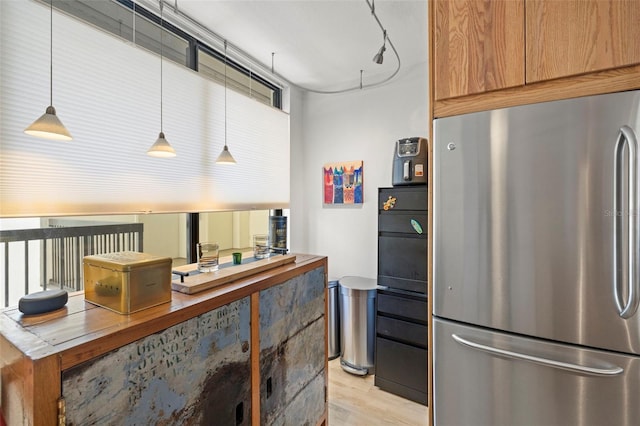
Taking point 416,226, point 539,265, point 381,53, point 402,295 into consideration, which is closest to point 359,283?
point 402,295

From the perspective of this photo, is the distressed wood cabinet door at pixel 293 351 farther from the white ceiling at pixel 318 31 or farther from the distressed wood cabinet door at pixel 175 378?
the white ceiling at pixel 318 31

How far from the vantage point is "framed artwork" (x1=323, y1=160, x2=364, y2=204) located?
3221 millimetres

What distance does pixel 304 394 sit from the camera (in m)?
1.69

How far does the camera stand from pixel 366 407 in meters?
2.25

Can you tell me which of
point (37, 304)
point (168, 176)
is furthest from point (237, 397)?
point (168, 176)

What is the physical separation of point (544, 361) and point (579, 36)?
1.23 metres

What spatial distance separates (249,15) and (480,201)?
6.63ft

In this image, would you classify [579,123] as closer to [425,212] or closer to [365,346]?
[425,212]

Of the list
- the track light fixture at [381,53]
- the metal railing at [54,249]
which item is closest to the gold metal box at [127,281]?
the metal railing at [54,249]

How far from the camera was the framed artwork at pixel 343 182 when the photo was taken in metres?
3.22

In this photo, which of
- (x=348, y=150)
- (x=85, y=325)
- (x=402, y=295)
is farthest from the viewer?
(x=348, y=150)

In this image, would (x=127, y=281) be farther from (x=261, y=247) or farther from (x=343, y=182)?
(x=343, y=182)

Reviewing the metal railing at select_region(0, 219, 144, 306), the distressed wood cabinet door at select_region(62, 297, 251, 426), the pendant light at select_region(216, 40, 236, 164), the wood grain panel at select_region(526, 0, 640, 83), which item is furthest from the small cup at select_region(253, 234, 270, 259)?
the wood grain panel at select_region(526, 0, 640, 83)

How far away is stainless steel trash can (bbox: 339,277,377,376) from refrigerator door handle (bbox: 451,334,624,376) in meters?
1.44
